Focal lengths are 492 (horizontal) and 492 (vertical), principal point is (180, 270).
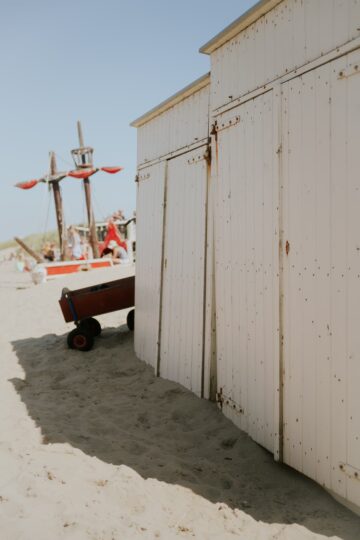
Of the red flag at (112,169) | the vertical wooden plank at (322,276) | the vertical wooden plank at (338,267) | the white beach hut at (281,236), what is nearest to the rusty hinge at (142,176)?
the white beach hut at (281,236)

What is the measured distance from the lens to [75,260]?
679 inches

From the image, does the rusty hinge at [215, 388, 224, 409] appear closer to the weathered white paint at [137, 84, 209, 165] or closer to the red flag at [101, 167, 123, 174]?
the weathered white paint at [137, 84, 209, 165]

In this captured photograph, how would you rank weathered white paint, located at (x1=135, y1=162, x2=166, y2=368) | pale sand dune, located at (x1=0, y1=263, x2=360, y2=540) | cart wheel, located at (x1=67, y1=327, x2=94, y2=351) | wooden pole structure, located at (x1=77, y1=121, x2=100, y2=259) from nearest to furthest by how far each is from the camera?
pale sand dune, located at (x1=0, y1=263, x2=360, y2=540), weathered white paint, located at (x1=135, y1=162, x2=166, y2=368), cart wheel, located at (x1=67, y1=327, x2=94, y2=351), wooden pole structure, located at (x1=77, y1=121, x2=100, y2=259)

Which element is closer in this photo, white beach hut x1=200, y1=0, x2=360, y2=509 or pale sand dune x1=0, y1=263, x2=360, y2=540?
pale sand dune x1=0, y1=263, x2=360, y2=540

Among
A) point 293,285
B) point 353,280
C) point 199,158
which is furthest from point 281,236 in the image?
point 199,158

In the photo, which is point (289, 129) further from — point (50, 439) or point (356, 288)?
point (50, 439)

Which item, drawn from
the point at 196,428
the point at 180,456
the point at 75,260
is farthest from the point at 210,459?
the point at 75,260

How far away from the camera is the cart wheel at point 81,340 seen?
Answer: 303 inches

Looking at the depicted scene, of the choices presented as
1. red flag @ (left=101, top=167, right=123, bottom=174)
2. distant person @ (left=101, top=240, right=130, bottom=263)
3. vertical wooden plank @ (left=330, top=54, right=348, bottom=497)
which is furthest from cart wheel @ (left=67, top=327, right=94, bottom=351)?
red flag @ (left=101, top=167, right=123, bottom=174)

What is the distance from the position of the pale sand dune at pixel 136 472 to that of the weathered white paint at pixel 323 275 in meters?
0.34

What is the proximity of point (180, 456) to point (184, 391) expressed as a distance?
1341 millimetres

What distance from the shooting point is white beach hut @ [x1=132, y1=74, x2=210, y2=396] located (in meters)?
5.32

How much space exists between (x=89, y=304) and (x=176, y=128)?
3264 millimetres

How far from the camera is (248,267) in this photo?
4.30 metres
